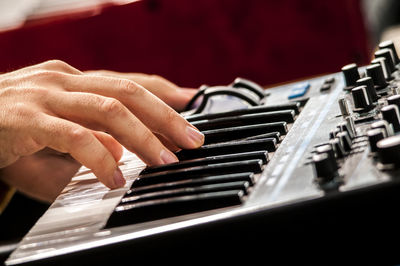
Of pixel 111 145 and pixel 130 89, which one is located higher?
pixel 130 89

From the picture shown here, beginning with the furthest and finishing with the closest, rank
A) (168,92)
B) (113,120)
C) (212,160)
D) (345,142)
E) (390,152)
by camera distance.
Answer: (168,92) → (113,120) → (212,160) → (345,142) → (390,152)

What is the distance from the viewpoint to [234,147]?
3.05ft

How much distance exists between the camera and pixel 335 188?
26.5 inches

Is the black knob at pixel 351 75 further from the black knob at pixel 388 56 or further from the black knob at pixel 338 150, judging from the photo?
the black knob at pixel 338 150

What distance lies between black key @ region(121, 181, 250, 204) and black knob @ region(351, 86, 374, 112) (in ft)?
0.82

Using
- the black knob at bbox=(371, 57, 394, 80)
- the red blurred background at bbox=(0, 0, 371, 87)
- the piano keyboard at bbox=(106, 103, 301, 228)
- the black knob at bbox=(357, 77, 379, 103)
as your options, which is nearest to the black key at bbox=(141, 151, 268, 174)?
the piano keyboard at bbox=(106, 103, 301, 228)

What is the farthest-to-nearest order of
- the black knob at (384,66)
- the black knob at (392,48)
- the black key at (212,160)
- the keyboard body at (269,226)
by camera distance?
the black knob at (392,48), the black knob at (384,66), the black key at (212,160), the keyboard body at (269,226)

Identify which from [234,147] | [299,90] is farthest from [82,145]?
[299,90]

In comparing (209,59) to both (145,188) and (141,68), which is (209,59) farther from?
(145,188)

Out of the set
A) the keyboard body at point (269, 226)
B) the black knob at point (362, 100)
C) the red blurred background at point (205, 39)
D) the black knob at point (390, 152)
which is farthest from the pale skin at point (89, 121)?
the red blurred background at point (205, 39)

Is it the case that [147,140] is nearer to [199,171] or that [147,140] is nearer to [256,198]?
[199,171]

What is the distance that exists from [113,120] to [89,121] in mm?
63

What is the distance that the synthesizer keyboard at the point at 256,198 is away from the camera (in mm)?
662

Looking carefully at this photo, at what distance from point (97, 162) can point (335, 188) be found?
41 cm
